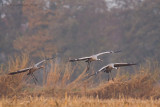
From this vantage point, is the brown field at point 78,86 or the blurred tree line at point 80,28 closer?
the brown field at point 78,86

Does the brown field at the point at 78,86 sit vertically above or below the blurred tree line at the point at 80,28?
below

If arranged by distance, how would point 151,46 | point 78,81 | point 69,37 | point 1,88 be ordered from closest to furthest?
point 1,88 < point 78,81 < point 151,46 < point 69,37

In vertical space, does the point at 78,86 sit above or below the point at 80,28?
below

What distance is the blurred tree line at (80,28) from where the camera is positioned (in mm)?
27797

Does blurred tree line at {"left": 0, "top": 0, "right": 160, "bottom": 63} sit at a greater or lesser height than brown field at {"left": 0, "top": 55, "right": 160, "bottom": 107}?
greater

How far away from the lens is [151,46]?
27.3 metres

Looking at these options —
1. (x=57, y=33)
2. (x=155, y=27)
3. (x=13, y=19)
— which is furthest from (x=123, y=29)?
(x=13, y=19)

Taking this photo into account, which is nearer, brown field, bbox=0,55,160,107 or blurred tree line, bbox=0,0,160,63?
brown field, bbox=0,55,160,107

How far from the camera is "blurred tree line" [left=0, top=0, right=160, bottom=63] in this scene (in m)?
27.8

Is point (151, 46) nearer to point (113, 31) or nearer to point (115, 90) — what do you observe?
point (113, 31)

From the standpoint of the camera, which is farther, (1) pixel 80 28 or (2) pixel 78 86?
(1) pixel 80 28

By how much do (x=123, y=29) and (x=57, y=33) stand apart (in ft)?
17.3

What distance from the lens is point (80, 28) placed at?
30750 millimetres

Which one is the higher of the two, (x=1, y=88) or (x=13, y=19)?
(x=13, y=19)
